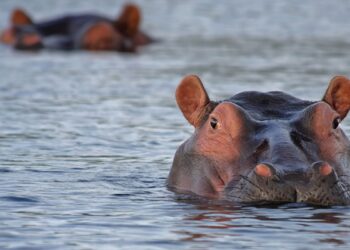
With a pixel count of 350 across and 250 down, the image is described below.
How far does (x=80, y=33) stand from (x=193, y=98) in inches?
584

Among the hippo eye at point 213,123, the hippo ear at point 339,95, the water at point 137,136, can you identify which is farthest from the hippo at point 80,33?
the hippo eye at point 213,123

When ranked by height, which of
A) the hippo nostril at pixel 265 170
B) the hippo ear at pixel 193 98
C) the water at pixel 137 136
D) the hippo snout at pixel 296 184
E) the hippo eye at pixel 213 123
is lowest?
the water at pixel 137 136

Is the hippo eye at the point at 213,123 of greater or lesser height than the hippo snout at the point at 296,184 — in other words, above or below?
above

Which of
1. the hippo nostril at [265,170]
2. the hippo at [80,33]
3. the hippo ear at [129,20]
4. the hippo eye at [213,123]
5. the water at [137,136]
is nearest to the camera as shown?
the water at [137,136]

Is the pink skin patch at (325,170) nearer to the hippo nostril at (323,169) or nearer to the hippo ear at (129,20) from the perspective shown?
the hippo nostril at (323,169)

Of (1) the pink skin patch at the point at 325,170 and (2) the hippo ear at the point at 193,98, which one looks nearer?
(1) the pink skin patch at the point at 325,170

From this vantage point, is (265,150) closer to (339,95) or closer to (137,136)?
(339,95)

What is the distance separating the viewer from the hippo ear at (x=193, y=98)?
9.88 m

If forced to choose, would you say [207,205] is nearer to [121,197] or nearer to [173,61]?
[121,197]

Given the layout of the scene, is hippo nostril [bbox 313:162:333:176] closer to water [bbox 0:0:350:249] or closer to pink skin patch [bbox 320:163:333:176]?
pink skin patch [bbox 320:163:333:176]

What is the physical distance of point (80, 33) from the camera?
2462 cm

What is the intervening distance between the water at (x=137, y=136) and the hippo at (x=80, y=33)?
570 millimetres

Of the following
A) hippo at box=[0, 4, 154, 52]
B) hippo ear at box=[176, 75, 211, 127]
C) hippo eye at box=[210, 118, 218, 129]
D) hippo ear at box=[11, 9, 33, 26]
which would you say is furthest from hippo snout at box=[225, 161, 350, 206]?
hippo ear at box=[11, 9, 33, 26]

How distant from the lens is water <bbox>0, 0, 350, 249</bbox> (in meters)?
8.09
